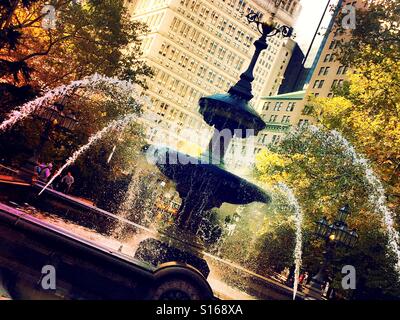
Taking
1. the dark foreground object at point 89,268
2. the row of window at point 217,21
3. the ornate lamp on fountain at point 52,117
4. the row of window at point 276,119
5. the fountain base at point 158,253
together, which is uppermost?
the row of window at point 217,21

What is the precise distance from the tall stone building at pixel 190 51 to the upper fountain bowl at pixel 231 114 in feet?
314

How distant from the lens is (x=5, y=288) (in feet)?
22.2

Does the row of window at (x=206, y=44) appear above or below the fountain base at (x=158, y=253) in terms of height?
above

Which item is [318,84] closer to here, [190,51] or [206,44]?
[190,51]

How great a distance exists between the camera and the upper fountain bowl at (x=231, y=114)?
11062 mm

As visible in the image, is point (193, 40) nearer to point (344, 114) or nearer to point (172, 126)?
point (172, 126)

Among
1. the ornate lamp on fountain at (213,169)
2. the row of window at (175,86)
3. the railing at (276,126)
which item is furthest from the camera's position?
the row of window at (175,86)

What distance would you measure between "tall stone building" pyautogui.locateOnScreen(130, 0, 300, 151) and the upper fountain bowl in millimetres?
95724

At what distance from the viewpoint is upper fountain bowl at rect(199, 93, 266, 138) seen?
1106 cm

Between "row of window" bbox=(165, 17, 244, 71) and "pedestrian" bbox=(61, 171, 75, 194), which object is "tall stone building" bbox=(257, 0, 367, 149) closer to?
"row of window" bbox=(165, 17, 244, 71)

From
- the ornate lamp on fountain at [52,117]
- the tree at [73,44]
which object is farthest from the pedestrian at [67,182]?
the tree at [73,44]

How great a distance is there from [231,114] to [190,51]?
104m

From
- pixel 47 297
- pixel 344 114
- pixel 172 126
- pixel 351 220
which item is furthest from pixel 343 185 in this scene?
pixel 172 126

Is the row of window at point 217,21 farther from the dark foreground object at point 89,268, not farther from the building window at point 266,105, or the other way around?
the dark foreground object at point 89,268
